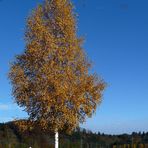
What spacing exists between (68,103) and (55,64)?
298 cm

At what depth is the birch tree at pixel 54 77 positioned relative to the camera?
35031mm

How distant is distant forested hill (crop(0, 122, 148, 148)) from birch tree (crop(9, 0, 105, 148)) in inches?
923

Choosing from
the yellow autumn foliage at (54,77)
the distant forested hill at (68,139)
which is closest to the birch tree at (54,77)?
the yellow autumn foliage at (54,77)

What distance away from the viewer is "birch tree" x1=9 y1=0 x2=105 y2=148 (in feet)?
115

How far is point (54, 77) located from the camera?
35.4m

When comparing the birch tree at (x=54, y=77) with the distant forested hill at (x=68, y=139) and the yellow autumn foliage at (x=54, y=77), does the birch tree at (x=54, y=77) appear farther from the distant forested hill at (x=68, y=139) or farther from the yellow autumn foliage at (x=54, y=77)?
the distant forested hill at (x=68, y=139)

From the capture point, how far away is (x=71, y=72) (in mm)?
35969

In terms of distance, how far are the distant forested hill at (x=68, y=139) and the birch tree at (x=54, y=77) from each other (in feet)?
76.9

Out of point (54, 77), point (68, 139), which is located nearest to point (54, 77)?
point (54, 77)

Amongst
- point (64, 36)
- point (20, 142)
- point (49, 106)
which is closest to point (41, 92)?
point (49, 106)

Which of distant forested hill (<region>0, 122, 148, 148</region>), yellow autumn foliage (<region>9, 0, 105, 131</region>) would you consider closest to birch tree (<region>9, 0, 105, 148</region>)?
yellow autumn foliage (<region>9, 0, 105, 131</region>)

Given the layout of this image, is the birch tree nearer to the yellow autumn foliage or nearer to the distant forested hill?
the yellow autumn foliage

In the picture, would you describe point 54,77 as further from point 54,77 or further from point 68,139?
point 68,139

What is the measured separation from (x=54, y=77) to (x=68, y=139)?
99.3m
